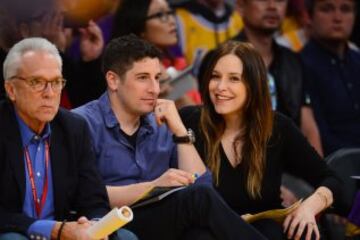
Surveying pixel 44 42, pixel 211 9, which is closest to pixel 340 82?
pixel 211 9

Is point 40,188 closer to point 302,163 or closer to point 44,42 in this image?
point 44,42

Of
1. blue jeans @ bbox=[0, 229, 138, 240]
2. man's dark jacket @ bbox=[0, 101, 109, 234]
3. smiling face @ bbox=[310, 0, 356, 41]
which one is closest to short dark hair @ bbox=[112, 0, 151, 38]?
smiling face @ bbox=[310, 0, 356, 41]

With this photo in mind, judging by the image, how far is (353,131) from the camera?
5688 millimetres

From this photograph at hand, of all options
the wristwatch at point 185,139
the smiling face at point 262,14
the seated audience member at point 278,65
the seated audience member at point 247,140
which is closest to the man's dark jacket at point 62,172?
the wristwatch at point 185,139

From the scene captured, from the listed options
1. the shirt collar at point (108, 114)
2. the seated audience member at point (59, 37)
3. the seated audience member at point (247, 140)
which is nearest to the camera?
the shirt collar at point (108, 114)

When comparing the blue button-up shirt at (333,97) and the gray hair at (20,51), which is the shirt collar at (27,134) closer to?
the gray hair at (20,51)

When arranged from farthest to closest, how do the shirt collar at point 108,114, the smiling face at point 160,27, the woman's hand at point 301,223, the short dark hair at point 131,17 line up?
1. the smiling face at point 160,27
2. the short dark hair at point 131,17
3. the shirt collar at point 108,114
4. the woman's hand at point 301,223

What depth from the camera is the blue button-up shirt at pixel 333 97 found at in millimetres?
5645

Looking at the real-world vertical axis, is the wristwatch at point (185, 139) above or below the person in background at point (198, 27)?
below

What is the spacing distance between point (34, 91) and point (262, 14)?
242 centimetres

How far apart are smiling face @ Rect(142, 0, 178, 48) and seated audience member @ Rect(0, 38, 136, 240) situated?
1685 mm

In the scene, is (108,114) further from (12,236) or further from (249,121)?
(12,236)

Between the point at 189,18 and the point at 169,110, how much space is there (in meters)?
1.86

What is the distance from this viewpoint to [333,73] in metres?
5.80
